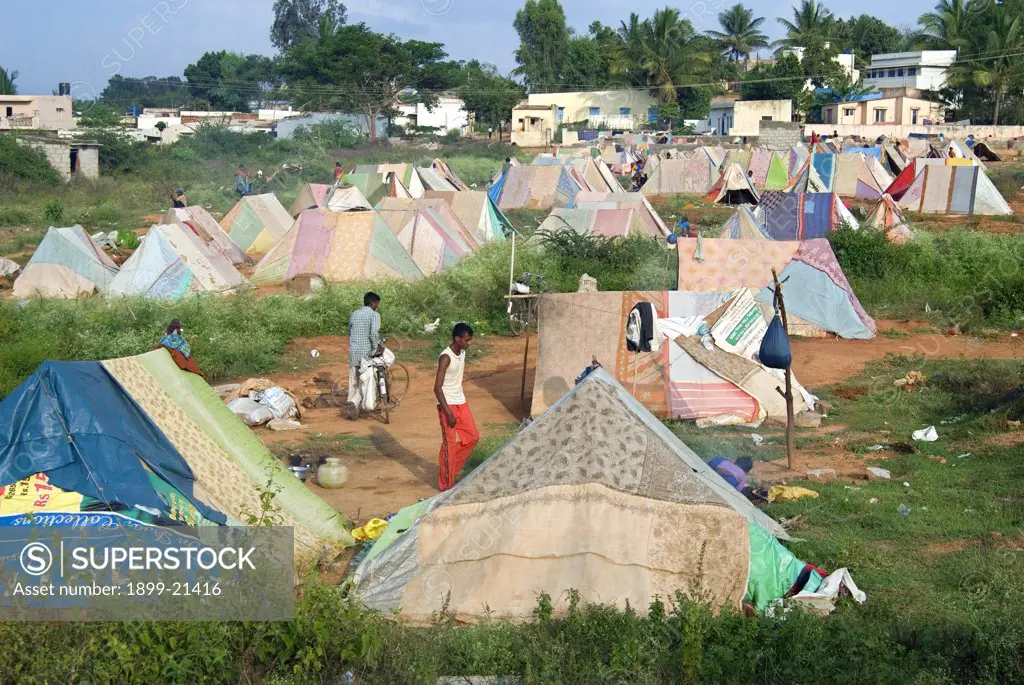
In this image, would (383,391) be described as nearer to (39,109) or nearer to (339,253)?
(339,253)

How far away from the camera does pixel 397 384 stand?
11.6 metres

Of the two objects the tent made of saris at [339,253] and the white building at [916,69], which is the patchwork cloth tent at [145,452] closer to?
the tent made of saris at [339,253]

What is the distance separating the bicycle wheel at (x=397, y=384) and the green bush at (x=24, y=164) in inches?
832

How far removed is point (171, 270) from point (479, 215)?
19.3ft

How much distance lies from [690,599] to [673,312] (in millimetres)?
5085

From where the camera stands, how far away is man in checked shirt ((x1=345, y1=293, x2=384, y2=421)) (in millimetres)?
9977

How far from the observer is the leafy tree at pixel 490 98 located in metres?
52.3

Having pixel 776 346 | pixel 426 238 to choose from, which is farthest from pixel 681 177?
pixel 776 346

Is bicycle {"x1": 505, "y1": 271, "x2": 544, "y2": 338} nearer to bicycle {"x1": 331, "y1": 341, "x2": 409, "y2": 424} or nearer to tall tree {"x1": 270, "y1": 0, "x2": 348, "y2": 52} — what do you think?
bicycle {"x1": 331, "y1": 341, "x2": 409, "y2": 424}

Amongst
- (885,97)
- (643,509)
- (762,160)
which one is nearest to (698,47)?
Result: (885,97)

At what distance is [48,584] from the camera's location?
512 cm

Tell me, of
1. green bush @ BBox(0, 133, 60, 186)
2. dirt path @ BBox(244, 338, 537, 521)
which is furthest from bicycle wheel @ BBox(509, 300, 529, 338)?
green bush @ BBox(0, 133, 60, 186)

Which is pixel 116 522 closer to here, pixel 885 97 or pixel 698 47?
pixel 885 97

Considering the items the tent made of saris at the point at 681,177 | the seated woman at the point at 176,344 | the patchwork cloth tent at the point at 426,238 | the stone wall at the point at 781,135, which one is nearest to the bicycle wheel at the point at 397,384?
the seated woman at the point at 176,344
